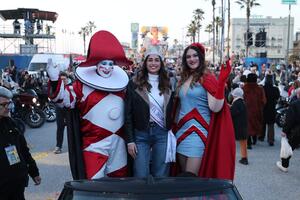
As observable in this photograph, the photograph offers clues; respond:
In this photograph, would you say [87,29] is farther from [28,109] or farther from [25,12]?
[28,109]

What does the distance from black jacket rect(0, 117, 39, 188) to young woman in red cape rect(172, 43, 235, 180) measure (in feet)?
4.62

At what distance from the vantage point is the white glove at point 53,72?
14.3ft

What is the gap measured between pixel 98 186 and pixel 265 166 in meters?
6.49

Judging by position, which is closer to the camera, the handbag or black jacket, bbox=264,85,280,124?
the handbag

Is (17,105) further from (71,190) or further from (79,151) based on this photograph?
(71,190)

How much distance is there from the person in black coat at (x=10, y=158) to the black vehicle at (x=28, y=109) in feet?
33.6

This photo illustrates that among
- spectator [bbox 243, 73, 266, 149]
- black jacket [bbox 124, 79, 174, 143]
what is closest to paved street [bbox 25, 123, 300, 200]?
spectator [bbox 243, 73, 266, 149]

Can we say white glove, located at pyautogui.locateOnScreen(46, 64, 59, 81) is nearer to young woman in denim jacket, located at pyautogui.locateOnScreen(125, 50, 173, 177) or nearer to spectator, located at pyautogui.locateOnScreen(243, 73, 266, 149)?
young woman in denim jacket, located at pyautogui.locateOnScreen(125, 50, 173, 177)

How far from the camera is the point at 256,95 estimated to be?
36.1 feet

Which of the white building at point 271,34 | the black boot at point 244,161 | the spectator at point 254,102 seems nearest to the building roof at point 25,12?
the white building at point 271,34

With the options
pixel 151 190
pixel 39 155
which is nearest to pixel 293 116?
pixel 39 155

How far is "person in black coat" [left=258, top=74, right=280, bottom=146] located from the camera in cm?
1130

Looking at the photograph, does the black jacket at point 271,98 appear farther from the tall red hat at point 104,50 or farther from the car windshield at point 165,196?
the car windshield at point 165,196

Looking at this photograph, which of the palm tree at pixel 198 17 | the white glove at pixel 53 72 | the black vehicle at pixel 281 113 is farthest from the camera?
the palm tree at pixel 198 17
